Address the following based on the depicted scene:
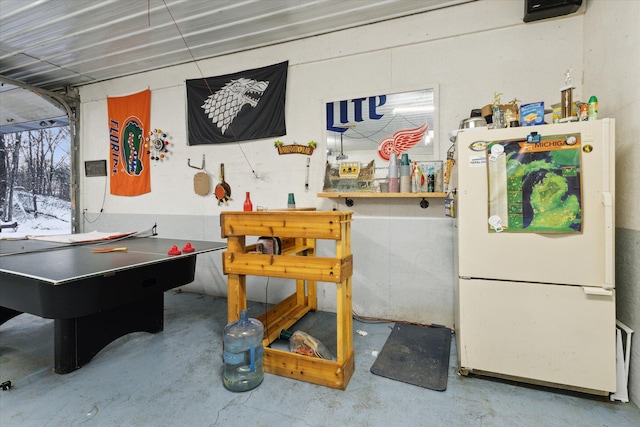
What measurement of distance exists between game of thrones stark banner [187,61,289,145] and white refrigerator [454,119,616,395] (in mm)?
2094

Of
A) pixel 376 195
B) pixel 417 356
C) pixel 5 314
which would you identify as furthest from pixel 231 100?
pixel 417 356

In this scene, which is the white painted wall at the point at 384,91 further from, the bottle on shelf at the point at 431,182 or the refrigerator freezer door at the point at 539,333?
the refrigerator freezer door at the point at 539,333

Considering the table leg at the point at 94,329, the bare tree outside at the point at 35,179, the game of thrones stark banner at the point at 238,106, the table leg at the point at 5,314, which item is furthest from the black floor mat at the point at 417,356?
the bare tree outside at the point at 35,179

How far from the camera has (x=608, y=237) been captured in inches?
63.8

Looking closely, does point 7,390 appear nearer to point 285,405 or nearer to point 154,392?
point 154,392

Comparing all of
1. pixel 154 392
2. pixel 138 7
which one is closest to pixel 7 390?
pixel 154 392

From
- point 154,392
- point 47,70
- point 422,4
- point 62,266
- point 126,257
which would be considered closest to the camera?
point 62,266

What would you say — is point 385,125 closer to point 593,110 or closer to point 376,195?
point 376,195

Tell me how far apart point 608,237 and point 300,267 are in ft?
5.64

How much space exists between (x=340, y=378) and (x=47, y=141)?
6.09m

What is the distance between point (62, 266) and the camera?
5.53 ft

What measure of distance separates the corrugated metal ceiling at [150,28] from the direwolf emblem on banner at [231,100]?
427 mm

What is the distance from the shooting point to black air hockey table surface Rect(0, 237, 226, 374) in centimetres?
163

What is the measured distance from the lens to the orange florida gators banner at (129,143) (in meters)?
4.03
